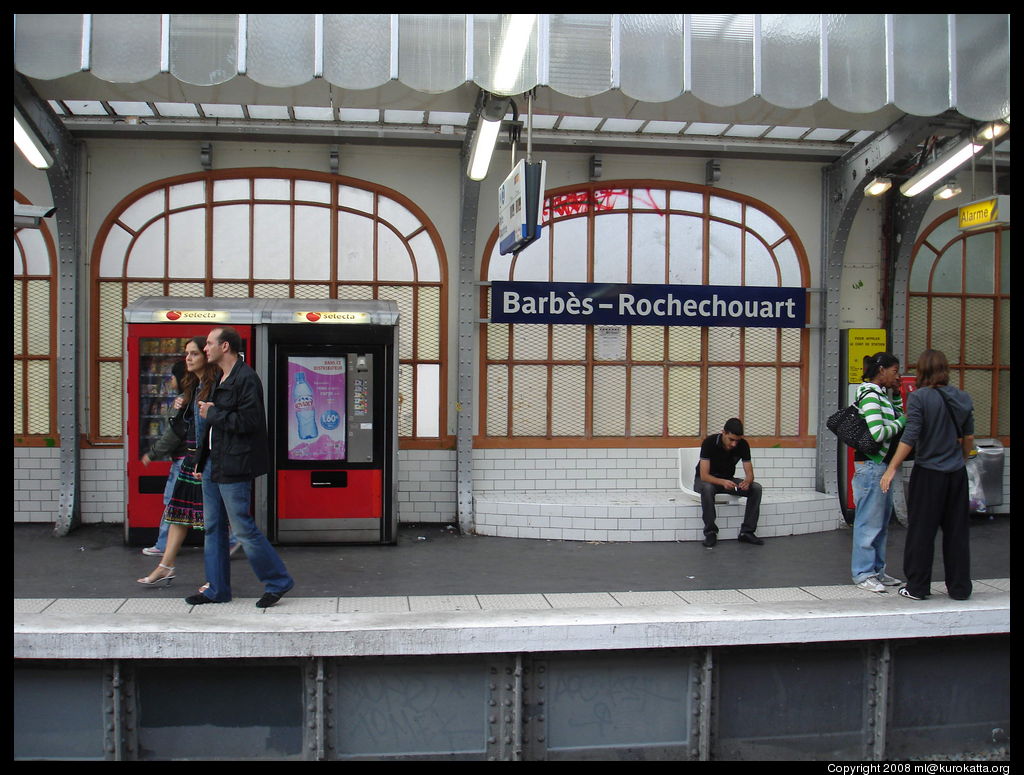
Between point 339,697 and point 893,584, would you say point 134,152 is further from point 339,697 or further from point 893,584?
point 893,584

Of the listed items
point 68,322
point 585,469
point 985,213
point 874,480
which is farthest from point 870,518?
point 68,322

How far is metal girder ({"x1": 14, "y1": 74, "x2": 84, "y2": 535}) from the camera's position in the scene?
7.51 metres

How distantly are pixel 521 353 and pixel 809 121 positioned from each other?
11.1 feet

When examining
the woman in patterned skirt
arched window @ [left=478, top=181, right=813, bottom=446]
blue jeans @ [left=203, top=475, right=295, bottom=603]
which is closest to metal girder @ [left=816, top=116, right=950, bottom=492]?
arched window @ [left=478, top=181, right=813, bottom=446]

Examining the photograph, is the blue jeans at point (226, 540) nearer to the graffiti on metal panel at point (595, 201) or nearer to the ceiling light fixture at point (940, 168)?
the graffiti on metal panel at point (595, 201)

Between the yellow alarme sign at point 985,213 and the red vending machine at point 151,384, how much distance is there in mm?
6088

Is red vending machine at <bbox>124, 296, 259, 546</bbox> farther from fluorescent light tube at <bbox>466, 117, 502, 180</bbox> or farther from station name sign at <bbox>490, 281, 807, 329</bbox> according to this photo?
station name sign at <bbox>490, 281, 807, 329</bbox>

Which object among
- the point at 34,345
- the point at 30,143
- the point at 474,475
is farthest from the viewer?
the point at 474,475

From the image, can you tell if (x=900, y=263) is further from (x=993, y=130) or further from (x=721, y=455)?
(x=721, y=455)

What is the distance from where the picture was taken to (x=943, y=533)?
5.48m

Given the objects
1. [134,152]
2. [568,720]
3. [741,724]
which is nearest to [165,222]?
[134,152]

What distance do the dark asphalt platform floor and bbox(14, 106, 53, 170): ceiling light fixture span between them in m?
3.26

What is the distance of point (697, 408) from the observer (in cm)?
866

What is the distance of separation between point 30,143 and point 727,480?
6.56 m
